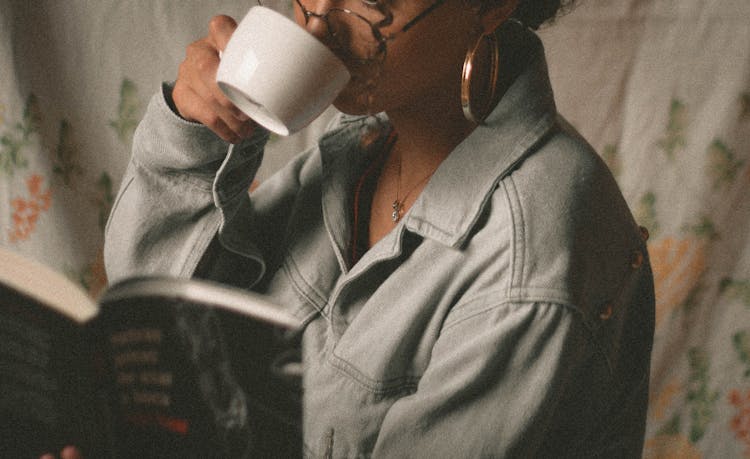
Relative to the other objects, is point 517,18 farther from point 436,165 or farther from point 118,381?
point 118,381

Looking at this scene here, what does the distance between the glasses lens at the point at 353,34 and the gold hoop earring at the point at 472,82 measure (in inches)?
3.5

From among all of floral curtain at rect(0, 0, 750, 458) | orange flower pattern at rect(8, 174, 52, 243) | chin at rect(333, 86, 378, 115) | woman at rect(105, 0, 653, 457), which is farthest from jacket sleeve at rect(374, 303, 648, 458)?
orange flower pattern at rect(8, 174, 52, 243)

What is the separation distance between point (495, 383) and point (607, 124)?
0.58 metres

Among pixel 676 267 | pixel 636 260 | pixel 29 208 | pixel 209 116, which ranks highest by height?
pixel 209 116

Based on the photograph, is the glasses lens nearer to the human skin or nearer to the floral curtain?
the human skin

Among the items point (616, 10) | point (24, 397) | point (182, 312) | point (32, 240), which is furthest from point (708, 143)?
point (32, 240)

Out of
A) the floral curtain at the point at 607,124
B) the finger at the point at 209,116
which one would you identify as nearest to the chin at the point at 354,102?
the finger at the point at 209,116

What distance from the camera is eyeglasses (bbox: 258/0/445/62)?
1.86 ft

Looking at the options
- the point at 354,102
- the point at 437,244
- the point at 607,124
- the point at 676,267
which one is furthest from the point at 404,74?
→ the point at 676,267

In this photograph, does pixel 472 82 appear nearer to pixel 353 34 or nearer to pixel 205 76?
pixel 353 34

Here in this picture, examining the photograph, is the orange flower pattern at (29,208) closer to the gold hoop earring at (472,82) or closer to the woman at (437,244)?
the woman at (437,244)

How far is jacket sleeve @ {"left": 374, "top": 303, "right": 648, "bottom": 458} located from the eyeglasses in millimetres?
261

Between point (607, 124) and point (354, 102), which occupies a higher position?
point (354, 102)

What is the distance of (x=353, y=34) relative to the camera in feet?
1.89
